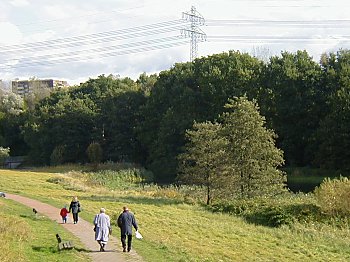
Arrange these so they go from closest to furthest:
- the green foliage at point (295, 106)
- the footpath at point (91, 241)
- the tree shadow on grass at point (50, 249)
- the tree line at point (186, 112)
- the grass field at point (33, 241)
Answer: the grass field at point (33, 241)
the footpath at point (91, 241)
the tree shadow on grass at point (50, 249)
the tree line at point (186, 112)
the green foliage at point (295, 106)

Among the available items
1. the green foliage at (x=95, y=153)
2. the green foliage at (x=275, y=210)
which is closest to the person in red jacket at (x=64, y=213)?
the green foliage at (x=275, y=210)

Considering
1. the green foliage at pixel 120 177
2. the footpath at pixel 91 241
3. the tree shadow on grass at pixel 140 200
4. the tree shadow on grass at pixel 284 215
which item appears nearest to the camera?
the footpath at pixel 91 241

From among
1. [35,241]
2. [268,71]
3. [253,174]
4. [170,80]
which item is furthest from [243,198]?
[170,80]

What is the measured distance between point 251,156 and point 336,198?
8679mm

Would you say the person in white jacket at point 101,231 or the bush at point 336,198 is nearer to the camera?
the person in white jacket at point 101,231

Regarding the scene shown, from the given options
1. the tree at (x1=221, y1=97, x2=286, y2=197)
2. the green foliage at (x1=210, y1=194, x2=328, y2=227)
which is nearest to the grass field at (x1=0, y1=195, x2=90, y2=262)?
the green foliage at (x1=210, y1=194, x2=328, y2=227)

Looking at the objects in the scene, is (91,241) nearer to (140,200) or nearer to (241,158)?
(140,200)

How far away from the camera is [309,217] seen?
117 feet

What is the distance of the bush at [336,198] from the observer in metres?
35.9

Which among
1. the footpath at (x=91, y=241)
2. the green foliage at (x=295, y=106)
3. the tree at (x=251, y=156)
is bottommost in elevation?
the footpath at (x=91, y=241)

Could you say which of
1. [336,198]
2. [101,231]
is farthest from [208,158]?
[101,231]

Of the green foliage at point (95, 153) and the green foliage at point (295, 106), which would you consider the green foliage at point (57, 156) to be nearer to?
the green foliage at point (95, 153)

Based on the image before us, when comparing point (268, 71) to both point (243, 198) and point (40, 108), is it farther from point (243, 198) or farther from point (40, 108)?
point (40, 108)

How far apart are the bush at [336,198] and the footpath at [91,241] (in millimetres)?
16948
